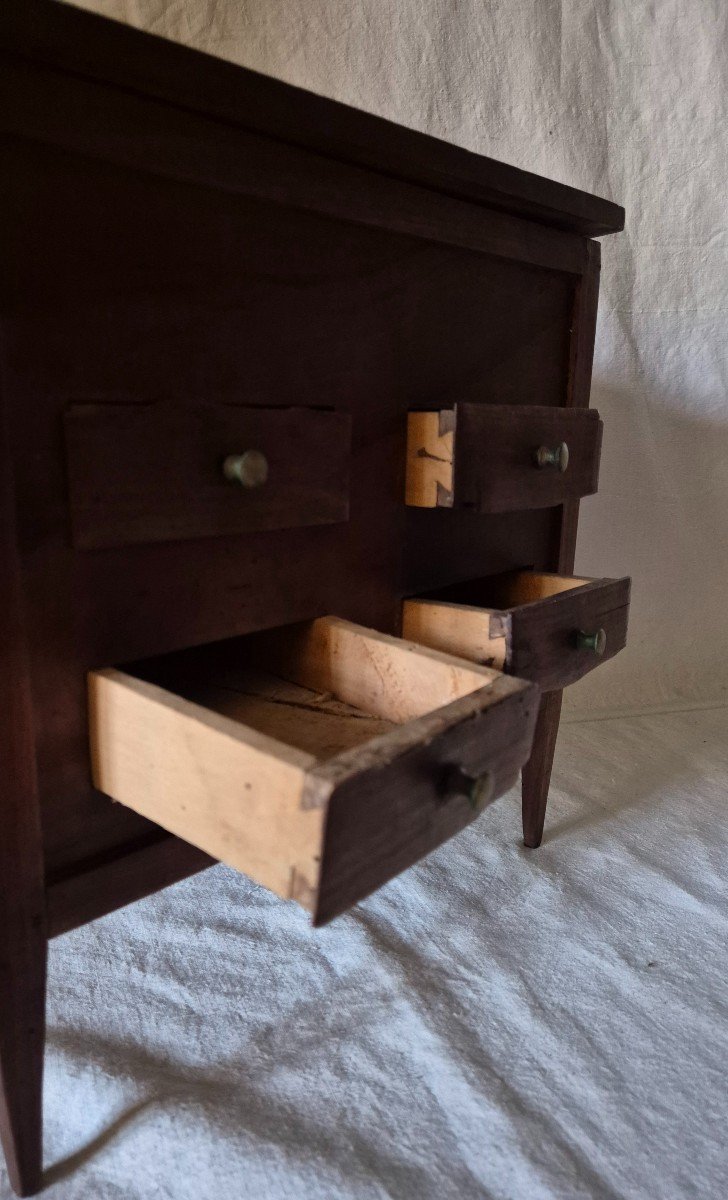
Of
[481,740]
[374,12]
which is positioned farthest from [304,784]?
[374,12]

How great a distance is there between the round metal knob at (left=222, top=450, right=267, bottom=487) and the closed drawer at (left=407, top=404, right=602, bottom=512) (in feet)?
0.64

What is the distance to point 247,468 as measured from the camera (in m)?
0.58

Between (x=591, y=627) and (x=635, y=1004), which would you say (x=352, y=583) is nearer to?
(x=591, y=627)

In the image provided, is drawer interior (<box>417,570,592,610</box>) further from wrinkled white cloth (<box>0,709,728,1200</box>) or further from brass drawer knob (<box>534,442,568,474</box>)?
wrinkled white cloth (<box>0,709,728,1200</box>)

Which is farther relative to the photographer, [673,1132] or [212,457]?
[673,1132]

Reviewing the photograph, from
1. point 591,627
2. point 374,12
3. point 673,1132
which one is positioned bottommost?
point 673,1132

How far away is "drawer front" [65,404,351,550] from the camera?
1.75 feet

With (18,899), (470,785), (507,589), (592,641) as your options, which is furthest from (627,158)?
(18,899)

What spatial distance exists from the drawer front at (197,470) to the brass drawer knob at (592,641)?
11.1 inches

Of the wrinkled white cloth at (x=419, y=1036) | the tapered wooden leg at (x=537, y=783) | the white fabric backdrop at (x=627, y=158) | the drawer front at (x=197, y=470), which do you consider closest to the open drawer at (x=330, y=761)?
the drawer front at (x=197, y=470)

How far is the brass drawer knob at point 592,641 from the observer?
811mm

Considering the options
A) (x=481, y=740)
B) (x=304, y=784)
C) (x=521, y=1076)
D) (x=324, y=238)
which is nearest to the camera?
(x=304, y=784)

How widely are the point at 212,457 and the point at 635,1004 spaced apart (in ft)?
2.34

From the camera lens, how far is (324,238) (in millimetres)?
655
